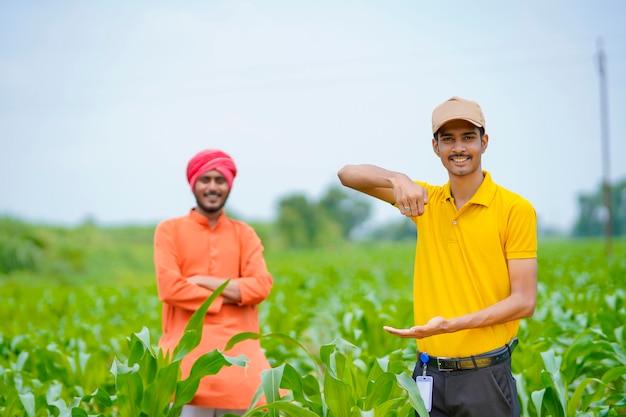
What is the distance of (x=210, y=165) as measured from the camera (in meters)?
3.69

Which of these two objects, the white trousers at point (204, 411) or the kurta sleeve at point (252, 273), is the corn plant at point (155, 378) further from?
the kurta sleeve at point (252, 273)

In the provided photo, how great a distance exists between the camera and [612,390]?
174 inches

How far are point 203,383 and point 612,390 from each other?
8.16 ft

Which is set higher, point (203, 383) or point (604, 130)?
point (604, 130)

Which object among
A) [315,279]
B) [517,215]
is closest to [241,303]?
[517,215]

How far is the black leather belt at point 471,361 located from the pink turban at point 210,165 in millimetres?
1594

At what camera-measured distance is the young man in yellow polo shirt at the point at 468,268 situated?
249 cm

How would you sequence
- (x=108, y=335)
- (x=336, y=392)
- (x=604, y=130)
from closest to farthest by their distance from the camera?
1. (x=336, y=392)
2. (x=108, y=335)
3. (x=604, y=130)

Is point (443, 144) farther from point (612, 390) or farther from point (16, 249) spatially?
point (16, 249)

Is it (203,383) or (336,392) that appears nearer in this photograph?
(336,392)

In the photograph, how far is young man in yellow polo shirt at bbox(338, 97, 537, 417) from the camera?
2.49 m

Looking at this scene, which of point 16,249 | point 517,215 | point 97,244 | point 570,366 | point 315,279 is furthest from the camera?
point 97,244

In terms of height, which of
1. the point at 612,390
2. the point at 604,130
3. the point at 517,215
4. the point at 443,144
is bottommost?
the point at 612,390

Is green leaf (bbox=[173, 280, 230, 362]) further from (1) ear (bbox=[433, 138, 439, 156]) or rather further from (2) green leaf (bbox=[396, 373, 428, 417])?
(1) ear (bbox=[433, 138, 439, 156])
